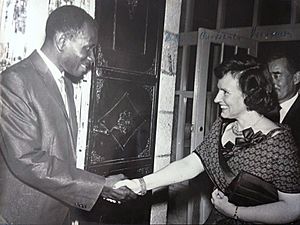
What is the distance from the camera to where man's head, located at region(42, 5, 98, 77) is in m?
0.72

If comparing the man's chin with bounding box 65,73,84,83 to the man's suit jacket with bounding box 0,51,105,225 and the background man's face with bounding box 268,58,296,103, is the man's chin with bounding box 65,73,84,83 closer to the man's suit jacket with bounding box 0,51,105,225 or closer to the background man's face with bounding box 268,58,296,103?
the man's suit jacket with bounding box 0,51,105,225

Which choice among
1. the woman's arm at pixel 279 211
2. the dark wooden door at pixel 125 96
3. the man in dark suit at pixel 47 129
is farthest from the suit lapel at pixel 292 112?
the man in dark suit at pixel 47 129

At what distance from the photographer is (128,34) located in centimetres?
81

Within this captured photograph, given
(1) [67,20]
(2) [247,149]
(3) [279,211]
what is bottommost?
(3) [279,211]

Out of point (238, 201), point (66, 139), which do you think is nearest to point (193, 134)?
point (238, 201)

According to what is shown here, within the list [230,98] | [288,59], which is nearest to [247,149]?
[230,98]

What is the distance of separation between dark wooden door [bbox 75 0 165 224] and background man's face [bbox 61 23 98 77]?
2cm

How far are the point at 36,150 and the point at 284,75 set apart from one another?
20.8 inches

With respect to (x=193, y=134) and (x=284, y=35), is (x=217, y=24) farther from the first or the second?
(x=193, y=134)

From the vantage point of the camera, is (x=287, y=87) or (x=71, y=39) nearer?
(x=71, y=39)

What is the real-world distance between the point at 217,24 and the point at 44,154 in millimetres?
455

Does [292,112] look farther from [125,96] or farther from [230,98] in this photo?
[125,96]

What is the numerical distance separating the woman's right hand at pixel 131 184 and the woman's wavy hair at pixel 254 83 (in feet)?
0.93

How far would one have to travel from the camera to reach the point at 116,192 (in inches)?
31.7
